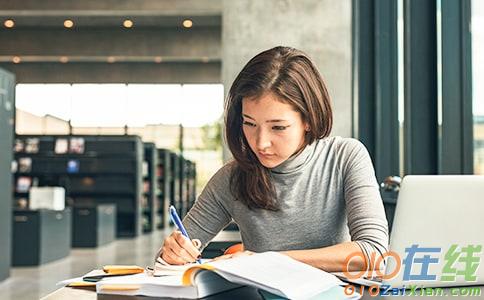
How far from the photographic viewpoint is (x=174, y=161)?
15930mm

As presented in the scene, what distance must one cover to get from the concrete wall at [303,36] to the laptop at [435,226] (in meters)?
4.10

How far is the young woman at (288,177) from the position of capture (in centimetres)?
172

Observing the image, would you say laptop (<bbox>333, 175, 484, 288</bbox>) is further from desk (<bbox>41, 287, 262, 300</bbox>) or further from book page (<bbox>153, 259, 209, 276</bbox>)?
book page (<bbox>153, 259, 209, 276</bbox>)

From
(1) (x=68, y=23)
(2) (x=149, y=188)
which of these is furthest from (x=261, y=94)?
(1) (x=68, y=23)

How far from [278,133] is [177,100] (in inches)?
679

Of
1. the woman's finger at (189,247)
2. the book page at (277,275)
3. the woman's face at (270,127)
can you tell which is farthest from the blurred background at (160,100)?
the book page at (277,275)

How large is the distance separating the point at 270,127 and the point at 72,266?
6.83 metres

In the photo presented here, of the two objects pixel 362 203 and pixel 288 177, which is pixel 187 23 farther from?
pixel 362 203

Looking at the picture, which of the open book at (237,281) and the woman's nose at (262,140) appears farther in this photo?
the woman's nose at (262,140)

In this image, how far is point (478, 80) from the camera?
301 cm

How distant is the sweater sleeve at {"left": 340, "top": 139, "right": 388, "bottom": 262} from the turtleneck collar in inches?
3.5

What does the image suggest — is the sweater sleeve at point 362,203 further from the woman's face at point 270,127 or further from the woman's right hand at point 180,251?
the woman's right hand at point 180,251

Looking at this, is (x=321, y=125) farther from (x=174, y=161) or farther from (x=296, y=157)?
(x=174, y=161)

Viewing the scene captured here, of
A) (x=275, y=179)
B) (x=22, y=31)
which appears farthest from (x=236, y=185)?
(x=22, y=31)
